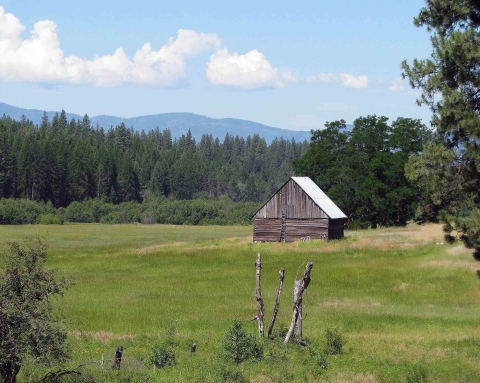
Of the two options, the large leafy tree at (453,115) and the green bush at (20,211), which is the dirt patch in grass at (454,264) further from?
the green bush at (20,211)

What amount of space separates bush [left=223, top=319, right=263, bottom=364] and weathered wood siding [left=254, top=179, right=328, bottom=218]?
133 ft

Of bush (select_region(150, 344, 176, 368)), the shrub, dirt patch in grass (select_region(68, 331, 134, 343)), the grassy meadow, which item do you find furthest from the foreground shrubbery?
the shrub

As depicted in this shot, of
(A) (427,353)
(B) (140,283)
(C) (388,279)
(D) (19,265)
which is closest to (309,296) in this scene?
(C) (388,279)

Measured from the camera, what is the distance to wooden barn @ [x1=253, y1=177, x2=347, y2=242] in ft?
190

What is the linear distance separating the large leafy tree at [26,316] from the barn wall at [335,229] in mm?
46228

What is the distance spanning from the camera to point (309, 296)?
31.6 m

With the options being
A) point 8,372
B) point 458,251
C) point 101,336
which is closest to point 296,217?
point 458,251

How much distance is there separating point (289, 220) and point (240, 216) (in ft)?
273

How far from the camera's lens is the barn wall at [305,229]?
57750 mm

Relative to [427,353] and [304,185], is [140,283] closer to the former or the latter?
[427,353]

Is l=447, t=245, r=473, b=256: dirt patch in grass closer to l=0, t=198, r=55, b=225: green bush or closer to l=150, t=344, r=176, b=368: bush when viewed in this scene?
l=150, t=344, r=176, b=368: bush

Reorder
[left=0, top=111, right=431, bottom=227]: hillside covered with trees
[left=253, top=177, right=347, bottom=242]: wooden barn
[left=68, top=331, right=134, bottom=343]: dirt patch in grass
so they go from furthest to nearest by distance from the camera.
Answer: [left=0, top=111, right=431, bottom=227]: hillside covered with trees, [left=253, top=177, right=347, bottom=242]: wooden barn, [left=68, top=331, right=134, bottom=343]: dirt patch in grass

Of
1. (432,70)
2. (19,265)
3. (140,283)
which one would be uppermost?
(432,70)

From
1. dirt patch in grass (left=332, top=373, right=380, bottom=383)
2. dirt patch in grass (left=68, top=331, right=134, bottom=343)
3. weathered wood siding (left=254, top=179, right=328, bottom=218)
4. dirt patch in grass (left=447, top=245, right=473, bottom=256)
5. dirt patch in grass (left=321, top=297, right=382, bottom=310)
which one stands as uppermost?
weathered wood siding (left=254, top=179, right=328, bottom=218)
